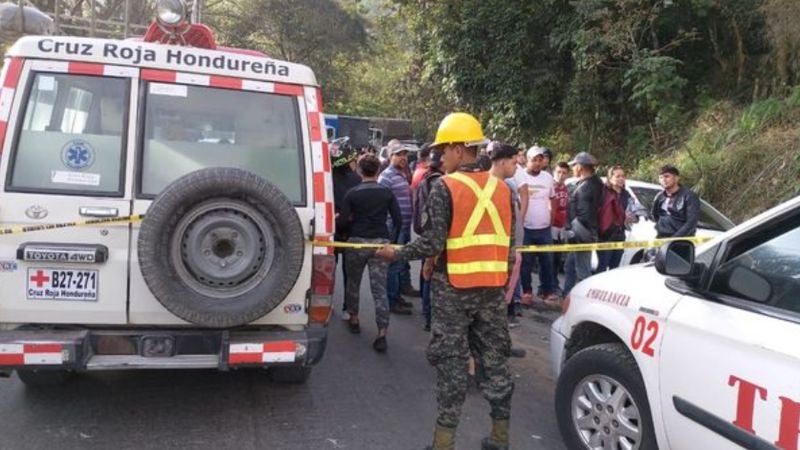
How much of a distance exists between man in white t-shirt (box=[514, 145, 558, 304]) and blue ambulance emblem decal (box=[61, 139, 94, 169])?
4.67 meters

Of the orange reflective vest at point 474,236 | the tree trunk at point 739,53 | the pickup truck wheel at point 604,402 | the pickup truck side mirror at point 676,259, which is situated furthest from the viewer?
the tree trunk at point 739,53

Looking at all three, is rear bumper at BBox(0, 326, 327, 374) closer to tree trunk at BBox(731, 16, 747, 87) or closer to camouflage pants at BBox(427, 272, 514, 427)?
camouflage pants at BBox(427, 272, 514, 427)

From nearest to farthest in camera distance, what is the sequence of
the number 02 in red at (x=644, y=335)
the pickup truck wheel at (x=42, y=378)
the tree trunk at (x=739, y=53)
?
the number 02 in red at (x=644, y=335)
the pickup truck wheel at (x=42, y=378)
the tree trunk at (x=739, y=53)

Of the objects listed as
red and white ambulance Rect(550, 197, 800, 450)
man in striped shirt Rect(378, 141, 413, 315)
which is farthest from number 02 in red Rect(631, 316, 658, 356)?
man in striped shirt Rect(378, 141, 413, 315)

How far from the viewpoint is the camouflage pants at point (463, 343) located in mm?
3711

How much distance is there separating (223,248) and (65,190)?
0.90m

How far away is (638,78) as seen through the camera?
45.1 feet

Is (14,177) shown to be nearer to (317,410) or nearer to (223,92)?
(223,92)

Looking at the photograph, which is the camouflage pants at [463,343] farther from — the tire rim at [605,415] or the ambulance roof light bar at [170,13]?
the ambulance roof light bar at [170,13]

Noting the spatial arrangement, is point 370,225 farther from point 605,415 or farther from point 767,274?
point 767,274

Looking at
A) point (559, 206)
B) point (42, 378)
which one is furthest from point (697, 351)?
point (559, 206)

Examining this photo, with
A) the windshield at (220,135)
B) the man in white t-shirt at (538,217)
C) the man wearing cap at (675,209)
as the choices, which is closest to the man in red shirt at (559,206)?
the man in white t-shirt at (538,217)

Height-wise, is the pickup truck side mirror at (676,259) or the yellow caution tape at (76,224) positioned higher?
the yellow caution tape at (76,224)

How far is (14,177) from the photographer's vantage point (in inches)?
145
